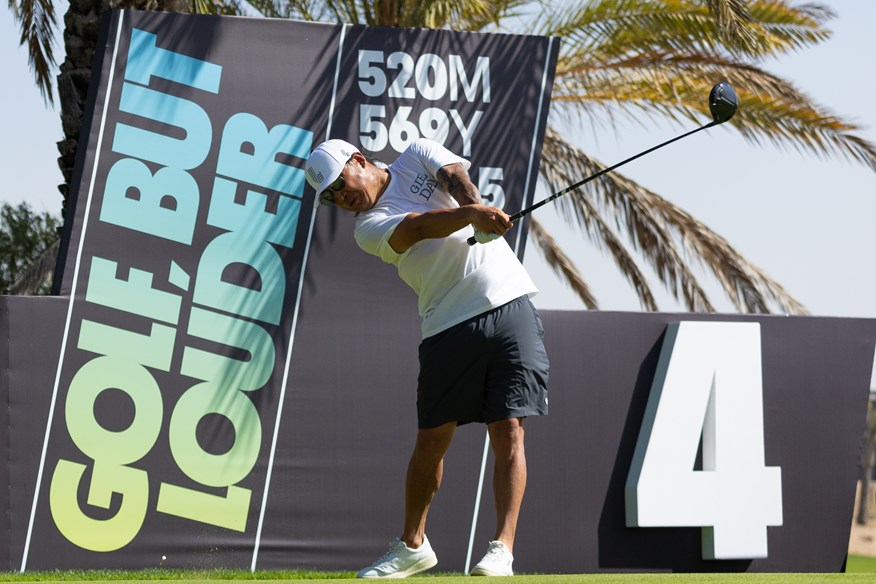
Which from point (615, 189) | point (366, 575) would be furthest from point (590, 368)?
point (615, 189)

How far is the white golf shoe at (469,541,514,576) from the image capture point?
Answer: 15.4 ft

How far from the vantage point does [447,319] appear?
5.03 m

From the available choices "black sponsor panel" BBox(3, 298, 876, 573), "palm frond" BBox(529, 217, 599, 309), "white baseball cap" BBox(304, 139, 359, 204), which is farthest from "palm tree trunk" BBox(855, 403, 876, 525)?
"white baseball cap" BBox(304, 139, 359, 204)

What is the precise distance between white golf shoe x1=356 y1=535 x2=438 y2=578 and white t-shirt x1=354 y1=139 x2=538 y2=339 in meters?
0.86

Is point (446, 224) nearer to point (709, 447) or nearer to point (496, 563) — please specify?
point (496, 563)

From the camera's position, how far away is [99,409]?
6246mm

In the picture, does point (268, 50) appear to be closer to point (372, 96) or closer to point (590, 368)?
point (372, 96)

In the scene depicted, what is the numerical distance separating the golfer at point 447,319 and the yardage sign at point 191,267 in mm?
1604

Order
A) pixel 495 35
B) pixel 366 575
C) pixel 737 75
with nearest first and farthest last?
pixel 366 575 < pixel 495 35 < pixel 737 75

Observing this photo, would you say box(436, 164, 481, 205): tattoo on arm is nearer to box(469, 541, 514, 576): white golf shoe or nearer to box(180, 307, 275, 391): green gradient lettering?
box(469, 541, 514, 576): white golf shoe

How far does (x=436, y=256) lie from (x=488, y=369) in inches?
19.4

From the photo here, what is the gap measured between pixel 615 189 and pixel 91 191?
24.6 feet

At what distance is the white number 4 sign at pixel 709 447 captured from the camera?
22.4 feet

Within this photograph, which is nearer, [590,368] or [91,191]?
[91,191]
